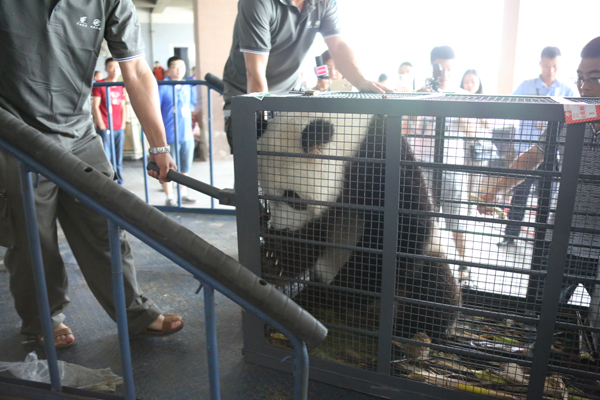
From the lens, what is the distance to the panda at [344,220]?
1.68 metres

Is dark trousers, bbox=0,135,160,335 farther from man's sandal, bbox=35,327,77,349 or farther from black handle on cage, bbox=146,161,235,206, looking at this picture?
black handle on cage, bbox=146,161,235,206

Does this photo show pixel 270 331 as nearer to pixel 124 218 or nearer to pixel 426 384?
pixel 426 384

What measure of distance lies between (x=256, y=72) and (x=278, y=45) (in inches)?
15.2

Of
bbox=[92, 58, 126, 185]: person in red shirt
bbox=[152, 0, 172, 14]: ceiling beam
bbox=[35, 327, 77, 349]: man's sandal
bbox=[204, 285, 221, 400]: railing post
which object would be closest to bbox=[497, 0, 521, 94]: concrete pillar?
bbox=[92, 58, 126, 185]: person in red shirt

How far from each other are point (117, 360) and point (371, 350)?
3.68 ft

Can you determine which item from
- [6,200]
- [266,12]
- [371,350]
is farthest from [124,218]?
[266,12]

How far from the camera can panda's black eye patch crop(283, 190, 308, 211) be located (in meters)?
1.76

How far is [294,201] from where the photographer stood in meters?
1.75

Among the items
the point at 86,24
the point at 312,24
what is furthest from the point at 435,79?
the point at 86,24

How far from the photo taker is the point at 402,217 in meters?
1.63

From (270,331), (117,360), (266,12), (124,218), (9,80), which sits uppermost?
(266,12)

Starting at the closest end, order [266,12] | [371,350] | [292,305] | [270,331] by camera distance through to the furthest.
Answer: [292,305] < [371,350] < [270,331] < [266,12]

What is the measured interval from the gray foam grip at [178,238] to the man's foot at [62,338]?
141 centimetres

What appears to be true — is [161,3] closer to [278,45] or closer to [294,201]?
[278,45]
